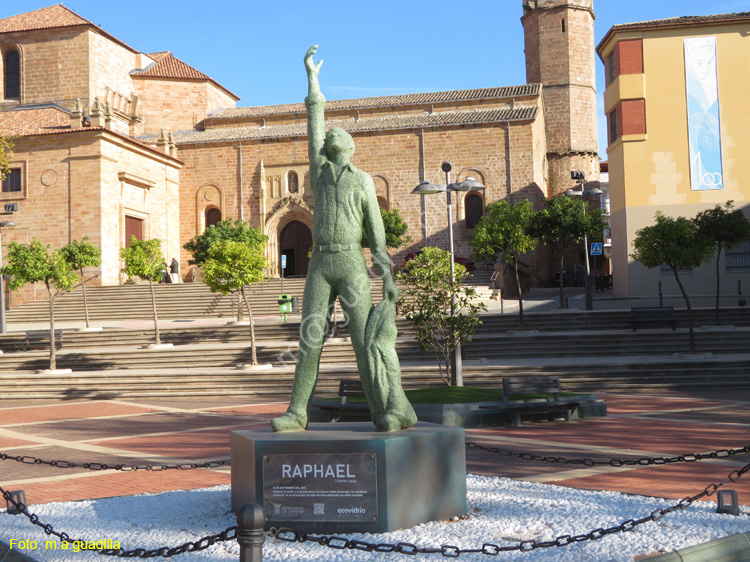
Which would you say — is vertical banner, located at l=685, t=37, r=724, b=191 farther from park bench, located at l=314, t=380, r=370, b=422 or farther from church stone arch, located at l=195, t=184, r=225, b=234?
church stone arch, located at l=195, t=184, r=225, b=234

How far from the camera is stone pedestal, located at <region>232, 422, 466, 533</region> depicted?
4.92m

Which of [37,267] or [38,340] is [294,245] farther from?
[37,267]

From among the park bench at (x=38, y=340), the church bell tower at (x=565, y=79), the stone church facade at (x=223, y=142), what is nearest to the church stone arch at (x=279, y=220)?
the stone church facade at (x=223, y=142)

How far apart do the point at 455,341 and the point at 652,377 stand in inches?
155

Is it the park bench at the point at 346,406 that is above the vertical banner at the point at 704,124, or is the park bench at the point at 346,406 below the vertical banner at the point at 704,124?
below

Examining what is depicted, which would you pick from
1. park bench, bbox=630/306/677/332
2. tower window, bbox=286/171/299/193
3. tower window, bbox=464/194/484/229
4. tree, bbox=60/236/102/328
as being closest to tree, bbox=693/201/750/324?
park bench, bbox=630/306/677/332

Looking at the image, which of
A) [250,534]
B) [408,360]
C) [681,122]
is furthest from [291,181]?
[250,534]

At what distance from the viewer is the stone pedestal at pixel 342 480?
492cm

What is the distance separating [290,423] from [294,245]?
36845 mm

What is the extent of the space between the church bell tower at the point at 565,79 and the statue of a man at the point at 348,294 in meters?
42.0

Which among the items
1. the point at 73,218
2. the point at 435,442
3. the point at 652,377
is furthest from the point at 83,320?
the point at 435,442

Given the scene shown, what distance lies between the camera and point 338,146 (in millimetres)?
5820

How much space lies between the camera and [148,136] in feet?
149

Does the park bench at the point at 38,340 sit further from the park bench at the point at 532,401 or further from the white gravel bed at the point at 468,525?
the white gravel bed at the point at 468,525
